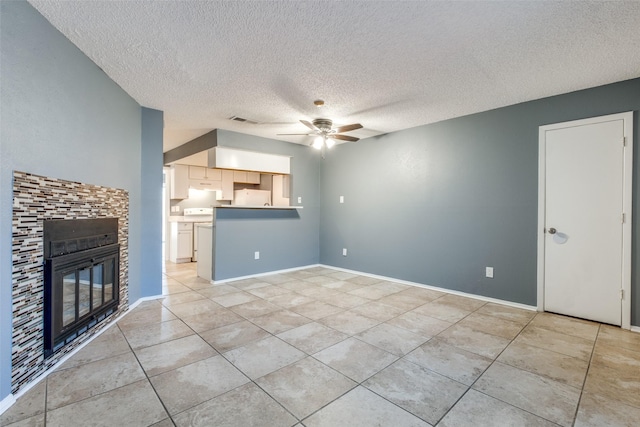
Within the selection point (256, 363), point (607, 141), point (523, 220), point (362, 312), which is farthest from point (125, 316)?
point (607, 141)

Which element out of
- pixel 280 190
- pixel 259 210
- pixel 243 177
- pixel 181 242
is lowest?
pixel 181 242

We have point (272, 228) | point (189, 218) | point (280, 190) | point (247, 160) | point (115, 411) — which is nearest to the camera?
point (115, 411)

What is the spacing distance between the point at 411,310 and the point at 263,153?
339 cm

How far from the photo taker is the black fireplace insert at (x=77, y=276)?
76.3 inches

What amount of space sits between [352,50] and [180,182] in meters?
5.11

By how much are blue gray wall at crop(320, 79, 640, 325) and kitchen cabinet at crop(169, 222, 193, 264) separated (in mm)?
3349

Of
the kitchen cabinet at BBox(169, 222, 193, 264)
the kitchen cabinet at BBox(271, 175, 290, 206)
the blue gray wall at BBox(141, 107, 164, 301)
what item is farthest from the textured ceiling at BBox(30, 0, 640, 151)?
the kitchen cabinet at BBox(169, 222, 193, 264)

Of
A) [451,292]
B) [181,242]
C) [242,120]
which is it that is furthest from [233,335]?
[181,242]

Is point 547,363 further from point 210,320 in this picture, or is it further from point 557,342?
point 210,320

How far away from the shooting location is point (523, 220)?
335 centimetres

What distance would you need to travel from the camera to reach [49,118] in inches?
76.9

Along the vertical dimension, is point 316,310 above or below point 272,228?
below

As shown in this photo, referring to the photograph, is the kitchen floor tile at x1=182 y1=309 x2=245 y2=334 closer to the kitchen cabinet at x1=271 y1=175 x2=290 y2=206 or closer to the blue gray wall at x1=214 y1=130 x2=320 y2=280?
the blue gray wall at x1=214 y1=130 x2=320 y2=280

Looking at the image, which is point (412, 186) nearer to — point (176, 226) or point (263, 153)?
point (263, 153)
